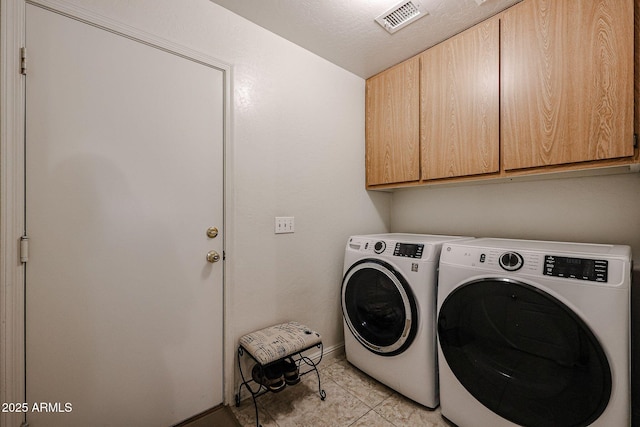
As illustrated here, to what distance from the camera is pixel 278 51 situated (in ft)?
5.98

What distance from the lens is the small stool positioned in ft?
4.74

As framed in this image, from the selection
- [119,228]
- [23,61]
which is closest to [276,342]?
[119,228]

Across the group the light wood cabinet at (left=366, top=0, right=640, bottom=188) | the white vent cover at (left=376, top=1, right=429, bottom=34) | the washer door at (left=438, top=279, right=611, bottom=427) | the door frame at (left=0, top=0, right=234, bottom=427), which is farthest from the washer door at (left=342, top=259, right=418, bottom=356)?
the door frame at (left=0, top=0, right=234, bottom=427)

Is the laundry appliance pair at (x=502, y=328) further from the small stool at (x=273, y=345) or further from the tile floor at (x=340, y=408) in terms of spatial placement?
the small stool at (x=273, y=345)

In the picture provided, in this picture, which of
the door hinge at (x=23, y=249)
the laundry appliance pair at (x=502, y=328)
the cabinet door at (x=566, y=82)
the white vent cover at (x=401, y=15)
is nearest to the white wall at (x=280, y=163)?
the laundry appliance pair at (x=502, y=328)

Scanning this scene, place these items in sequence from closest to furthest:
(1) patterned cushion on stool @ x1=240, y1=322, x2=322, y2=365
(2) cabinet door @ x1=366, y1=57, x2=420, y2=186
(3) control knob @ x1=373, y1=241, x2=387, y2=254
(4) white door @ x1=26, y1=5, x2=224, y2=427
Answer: (4) white door @ x1=26, y1=5, x2=224, y2=427 < (1) patterned cushion on stool @ x1=240, y1=322, x2=322, y2=365 < (3) control knob @ x1=373, y1=241, x2=387, y2=254 < (2) cabinet door @ x1=366, y1=57, x2=420, y2=186

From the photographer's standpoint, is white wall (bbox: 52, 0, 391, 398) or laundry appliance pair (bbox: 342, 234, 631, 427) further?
white wall (bbox: 52, 0, 391, 398)

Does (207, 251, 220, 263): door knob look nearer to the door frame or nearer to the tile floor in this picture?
the door frame

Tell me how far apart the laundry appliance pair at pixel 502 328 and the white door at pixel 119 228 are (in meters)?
1.04

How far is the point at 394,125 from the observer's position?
211 centimetres

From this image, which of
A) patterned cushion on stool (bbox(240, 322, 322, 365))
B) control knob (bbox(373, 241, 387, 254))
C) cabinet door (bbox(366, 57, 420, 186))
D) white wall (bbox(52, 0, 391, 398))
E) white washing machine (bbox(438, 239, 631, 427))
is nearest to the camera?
white washing machine (bbox(438, 239, 631, 427))

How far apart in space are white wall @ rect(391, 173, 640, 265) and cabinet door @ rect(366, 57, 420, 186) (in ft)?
1.33

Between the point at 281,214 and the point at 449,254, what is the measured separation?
105 centimetres

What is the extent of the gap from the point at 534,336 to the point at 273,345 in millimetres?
1229
